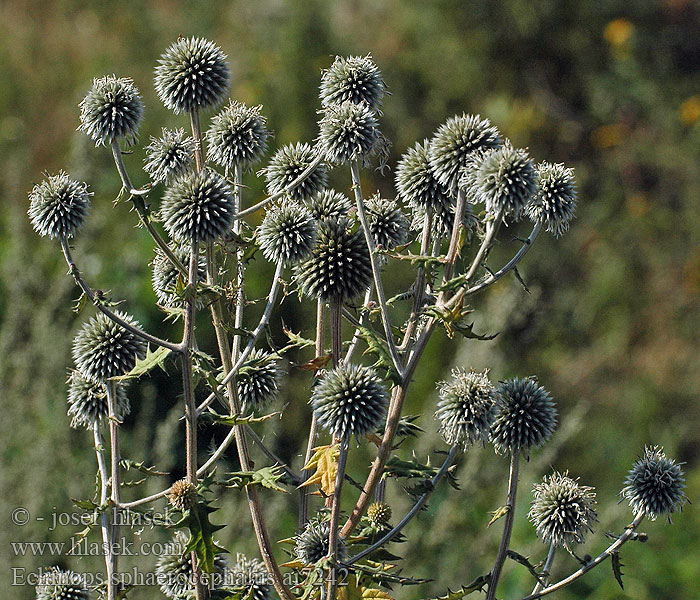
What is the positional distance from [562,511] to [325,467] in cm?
65

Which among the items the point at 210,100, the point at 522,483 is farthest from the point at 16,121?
the point at 210,100

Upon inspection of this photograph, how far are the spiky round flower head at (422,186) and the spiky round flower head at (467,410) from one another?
43cm

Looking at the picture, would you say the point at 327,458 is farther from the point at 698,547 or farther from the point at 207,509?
the point at 698,547

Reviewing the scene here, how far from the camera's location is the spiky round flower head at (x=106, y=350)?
212 centimetres

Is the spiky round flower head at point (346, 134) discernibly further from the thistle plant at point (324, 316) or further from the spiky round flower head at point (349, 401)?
the spiky round flower head at point (349, 401)

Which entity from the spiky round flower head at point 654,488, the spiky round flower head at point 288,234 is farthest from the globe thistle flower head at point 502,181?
the spiky round flower head at point 654,488

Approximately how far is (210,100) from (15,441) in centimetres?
329

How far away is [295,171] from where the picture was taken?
2.19m

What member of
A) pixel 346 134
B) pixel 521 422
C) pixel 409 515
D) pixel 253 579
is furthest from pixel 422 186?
pixel 253 579

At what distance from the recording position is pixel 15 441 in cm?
472

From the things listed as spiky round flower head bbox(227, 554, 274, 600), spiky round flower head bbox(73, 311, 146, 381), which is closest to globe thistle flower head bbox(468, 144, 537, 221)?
spiky round flower head bbox(73, 311, 146, 381)

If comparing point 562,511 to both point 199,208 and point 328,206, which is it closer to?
point 328,206

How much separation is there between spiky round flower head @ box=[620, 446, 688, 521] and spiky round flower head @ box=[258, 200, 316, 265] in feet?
3.35

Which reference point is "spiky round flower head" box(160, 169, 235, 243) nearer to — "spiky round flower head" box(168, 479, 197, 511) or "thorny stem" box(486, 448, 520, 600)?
"spiky round flower head" box(168, 479, 197, 511)
